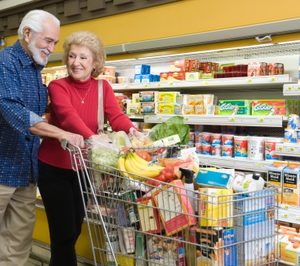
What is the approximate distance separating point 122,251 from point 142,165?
392 millimetres

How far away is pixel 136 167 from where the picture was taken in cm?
169

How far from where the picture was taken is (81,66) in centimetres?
219

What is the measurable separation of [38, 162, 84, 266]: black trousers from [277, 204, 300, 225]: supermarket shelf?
142cm

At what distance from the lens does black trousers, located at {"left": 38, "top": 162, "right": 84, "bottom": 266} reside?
2.21 metres

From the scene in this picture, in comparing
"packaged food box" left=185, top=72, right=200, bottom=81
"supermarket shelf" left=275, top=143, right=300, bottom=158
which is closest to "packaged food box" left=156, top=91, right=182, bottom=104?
"packaged food box" left=185, top=72, right=200, bottom=81

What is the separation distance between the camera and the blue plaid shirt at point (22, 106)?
2010mm

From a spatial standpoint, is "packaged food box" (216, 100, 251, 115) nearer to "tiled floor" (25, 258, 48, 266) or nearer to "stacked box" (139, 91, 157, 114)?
"stacked box" (139, 91, 157, 114)

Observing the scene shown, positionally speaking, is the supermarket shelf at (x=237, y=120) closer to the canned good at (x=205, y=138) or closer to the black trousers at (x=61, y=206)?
the canned good at (x=205, y=138)

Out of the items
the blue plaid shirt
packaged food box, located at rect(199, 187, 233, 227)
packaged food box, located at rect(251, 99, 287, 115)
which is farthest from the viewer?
packaged food box, located at rect(251, 99, 287, 115)

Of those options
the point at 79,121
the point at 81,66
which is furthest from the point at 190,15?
the point at 79,121

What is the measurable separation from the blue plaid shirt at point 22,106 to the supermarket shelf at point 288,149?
5.47 feet

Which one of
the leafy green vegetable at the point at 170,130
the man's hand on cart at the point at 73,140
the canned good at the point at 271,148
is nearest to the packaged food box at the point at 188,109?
the canned good at the point at 271,148

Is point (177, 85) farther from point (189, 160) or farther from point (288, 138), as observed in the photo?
point (189, 160)

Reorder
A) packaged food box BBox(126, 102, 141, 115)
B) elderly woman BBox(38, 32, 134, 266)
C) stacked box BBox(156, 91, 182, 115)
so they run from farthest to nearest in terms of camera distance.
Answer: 1. packaged food box BBox(126, 102, 141, 115)
2. stacked box BBox(156, 91, 182, 115)
3. elderly woman BBox(38, 32, 134, 266)
